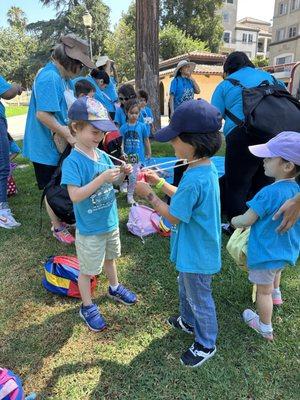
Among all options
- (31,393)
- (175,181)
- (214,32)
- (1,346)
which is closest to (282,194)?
(31,393)

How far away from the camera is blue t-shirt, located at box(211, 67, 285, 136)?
10.8ft

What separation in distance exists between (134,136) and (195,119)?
291 centimetres

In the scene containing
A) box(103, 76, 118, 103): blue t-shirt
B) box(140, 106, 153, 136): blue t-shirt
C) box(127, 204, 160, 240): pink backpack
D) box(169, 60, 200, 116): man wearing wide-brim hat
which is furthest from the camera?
box(169, 60, 200, 116): man wearing wide-brim hat

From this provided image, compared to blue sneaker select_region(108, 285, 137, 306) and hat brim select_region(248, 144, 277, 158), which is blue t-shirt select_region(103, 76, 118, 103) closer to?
blue sneaker select_region(108, 285, 137, 306)

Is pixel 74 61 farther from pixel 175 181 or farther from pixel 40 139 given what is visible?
pixel 175 181

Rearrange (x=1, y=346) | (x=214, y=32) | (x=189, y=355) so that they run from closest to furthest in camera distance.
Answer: (x=189, y=355) < (x=1, y=346) < (x=214, y=32)

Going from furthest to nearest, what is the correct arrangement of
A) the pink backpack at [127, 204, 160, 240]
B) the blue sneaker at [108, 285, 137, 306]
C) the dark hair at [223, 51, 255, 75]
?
the pink backpack at [127, 204, 160, 240], the dark hair at [223, 51, 255, 75], the blue sneaker at [108, 285, 137, 306]

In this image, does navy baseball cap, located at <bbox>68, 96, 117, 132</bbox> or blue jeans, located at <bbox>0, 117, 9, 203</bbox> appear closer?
navy baseball cap, located at <bbox>68, 96, 117, 132</bbox>

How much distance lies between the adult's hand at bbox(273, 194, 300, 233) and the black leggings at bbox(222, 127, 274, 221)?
53.5 inches

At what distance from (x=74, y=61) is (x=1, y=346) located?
2.44m

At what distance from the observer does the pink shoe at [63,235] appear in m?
3.70

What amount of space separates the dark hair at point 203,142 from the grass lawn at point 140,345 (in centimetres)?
132

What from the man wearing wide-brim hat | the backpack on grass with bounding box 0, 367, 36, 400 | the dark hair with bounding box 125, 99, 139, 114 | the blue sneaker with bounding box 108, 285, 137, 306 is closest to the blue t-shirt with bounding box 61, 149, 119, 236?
the blue sneaker with bounding box 108, 285, 137, 306

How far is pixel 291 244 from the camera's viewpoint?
7.06 ft
